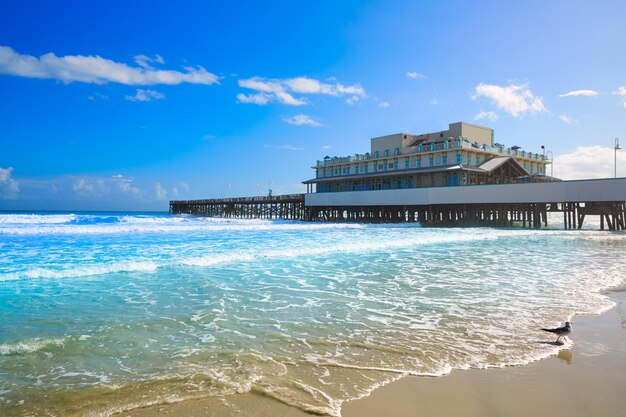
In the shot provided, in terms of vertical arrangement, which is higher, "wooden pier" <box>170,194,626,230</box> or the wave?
"wooden pier" <box>170,194,626,230</box>

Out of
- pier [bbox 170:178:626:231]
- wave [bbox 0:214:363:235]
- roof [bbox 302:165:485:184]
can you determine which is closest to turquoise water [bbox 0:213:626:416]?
wave [bbox 0:214:363:235]

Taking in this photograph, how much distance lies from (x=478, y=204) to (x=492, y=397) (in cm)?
3473

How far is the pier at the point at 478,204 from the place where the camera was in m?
29.6

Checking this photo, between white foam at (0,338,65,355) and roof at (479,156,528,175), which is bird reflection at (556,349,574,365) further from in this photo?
roof at (479,156,528,175)

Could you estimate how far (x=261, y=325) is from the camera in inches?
222

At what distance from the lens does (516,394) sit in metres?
3.40

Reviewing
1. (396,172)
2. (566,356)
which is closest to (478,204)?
(396,172)

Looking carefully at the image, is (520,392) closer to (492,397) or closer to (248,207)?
(492,397)

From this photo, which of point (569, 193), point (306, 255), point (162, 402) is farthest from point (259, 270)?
point (569, 193)

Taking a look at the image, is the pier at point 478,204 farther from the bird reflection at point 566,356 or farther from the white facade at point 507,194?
the bird reflection at point 566,356

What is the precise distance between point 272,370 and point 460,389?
171 centimetres

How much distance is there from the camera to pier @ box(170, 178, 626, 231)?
97.2ft

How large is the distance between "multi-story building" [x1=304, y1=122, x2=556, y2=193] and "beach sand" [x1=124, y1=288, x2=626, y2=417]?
3570cm

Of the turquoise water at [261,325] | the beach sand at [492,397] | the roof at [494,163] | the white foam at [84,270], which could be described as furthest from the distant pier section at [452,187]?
the beach sand at [492,397]
